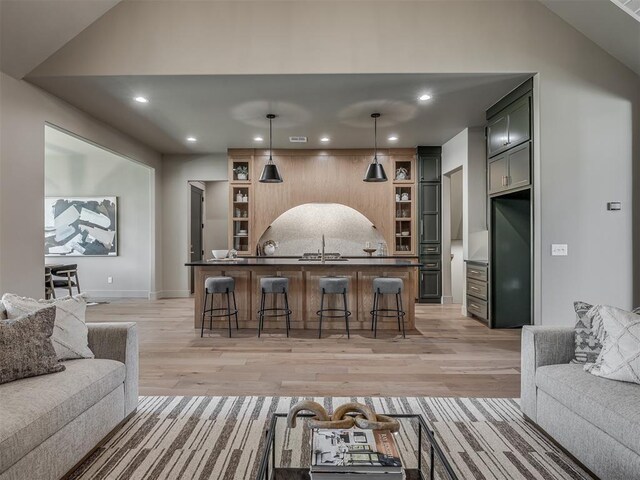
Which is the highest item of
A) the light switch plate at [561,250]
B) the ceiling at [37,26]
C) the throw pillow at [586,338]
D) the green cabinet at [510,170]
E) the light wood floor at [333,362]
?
the ceiling at [37,26]

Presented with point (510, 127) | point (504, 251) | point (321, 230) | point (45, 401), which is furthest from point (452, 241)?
point (45, 401)

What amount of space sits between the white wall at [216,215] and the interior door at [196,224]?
0.36 metres

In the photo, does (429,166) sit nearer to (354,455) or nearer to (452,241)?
(452,241)

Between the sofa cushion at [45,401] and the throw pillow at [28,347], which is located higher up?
the throw pillow at [28,347]

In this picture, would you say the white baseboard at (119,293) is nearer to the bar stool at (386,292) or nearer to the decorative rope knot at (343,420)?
the bar stool at (386,292)

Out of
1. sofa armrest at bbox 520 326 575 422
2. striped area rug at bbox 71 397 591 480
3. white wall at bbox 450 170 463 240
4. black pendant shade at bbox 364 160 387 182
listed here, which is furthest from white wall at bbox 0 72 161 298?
white wall at bbox 450 170 463 240

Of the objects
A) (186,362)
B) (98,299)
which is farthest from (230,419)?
(98,299)

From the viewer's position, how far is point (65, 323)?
2.32 metres

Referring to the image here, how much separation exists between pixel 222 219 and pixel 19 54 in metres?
5.92

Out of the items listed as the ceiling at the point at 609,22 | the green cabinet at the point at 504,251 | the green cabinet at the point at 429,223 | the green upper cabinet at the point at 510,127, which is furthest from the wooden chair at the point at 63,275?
the ceiling at the point at 609,22

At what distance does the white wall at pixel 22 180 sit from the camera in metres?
3.86

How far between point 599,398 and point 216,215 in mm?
8748

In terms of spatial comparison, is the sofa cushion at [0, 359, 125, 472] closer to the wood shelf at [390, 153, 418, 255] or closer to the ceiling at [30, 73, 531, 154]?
the ceiling at [30, 73, 531, 154]

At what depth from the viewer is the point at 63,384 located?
191cm
